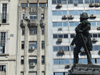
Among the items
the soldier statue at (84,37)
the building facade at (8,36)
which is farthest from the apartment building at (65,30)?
the soldier statue at (84,37)

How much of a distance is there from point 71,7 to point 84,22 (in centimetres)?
2905

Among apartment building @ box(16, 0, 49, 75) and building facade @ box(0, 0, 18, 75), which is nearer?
apartment building @ box(16, 0, 49, 75)

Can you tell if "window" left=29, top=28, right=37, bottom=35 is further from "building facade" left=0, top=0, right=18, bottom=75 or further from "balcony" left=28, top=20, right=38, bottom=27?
"building facade" left=0, top=0, right=18, bottom=75

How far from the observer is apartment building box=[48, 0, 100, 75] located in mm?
43344

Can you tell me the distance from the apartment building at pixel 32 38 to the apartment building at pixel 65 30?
967mm

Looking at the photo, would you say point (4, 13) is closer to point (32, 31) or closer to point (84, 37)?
point (32, 31)

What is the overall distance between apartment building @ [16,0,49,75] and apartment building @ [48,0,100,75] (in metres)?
0.97

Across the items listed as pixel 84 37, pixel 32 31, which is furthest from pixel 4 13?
pixel 84 37

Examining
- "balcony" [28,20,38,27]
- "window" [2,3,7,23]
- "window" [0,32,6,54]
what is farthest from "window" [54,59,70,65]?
"window" [2,3,7,23]

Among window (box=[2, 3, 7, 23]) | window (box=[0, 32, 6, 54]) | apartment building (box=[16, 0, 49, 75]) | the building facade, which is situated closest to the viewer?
apartment building (box=[16, 0, 49, 75])

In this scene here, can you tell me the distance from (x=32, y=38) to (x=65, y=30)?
5.64 m

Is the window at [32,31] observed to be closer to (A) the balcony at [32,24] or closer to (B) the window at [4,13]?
(A) the balcony at [32,24]

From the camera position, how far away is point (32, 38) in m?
44.8

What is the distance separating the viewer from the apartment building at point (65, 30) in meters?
43.3
